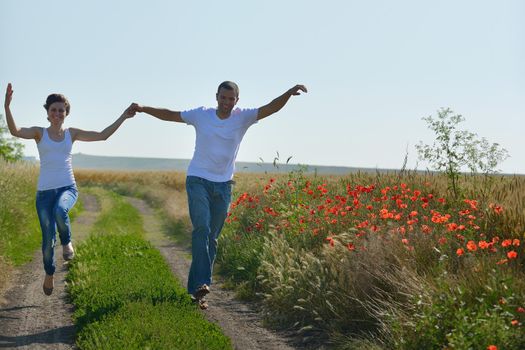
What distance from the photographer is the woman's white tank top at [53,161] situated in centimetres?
845

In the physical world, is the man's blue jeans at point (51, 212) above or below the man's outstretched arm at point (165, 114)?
below

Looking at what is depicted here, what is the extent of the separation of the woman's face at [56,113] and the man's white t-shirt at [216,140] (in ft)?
5.32

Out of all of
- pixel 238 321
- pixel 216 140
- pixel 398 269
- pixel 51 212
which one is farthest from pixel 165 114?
pixel 398 269

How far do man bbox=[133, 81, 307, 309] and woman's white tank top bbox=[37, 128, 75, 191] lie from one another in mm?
1577

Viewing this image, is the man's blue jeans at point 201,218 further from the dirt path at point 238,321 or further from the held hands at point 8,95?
the held hands at point 8,95

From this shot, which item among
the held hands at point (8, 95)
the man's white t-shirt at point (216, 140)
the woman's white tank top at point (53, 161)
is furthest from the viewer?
the held hands at point (8, 95)

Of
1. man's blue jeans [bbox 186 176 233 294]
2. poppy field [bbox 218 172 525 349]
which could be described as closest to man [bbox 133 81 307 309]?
man's blue jeans [bbox 186 176 233 294]

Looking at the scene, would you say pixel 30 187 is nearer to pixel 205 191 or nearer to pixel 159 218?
pixel 159 218

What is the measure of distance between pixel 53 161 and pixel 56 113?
62 cm

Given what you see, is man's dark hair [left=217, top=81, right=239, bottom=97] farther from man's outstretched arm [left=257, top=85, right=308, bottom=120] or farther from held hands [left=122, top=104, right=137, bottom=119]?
held hands [left=122, top=104, right=137, bottom=119]

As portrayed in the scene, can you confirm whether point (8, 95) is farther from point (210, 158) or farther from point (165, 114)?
point (210, 158)

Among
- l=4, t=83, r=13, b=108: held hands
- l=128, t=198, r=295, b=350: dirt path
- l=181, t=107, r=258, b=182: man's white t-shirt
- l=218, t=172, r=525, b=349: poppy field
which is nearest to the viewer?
l=218, t=172, r=525, b=349: poppy field

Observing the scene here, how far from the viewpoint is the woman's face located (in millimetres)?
8531

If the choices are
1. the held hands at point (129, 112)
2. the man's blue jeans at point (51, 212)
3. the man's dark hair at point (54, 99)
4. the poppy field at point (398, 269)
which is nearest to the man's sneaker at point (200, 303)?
the poppy field at point (398, 269)
